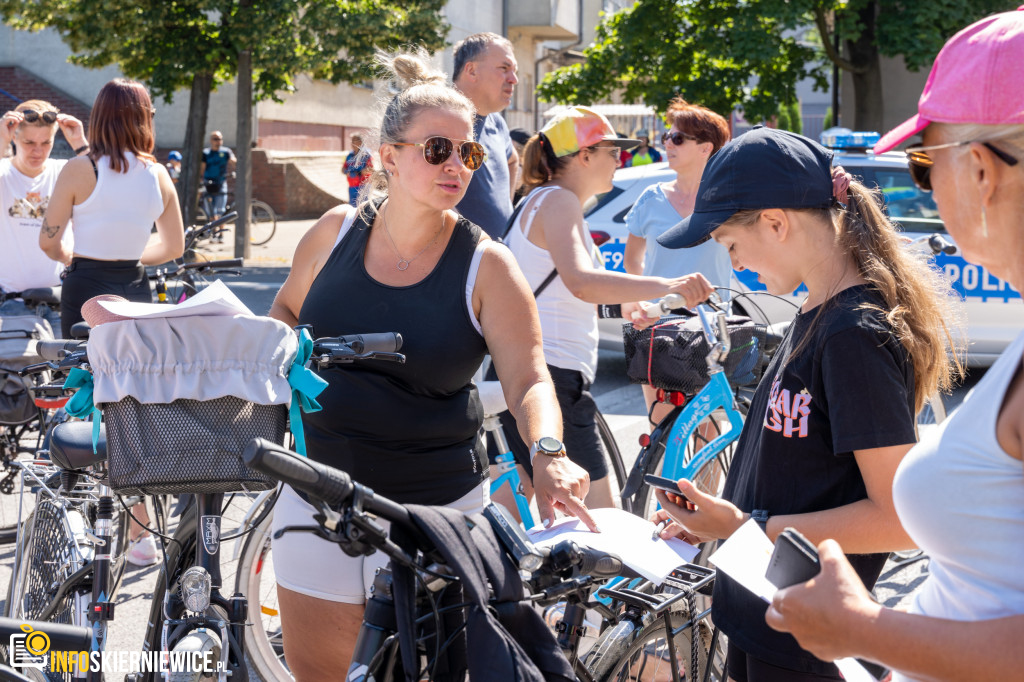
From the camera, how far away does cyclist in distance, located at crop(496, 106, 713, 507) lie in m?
3.90

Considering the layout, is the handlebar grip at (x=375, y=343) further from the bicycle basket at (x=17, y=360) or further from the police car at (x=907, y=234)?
the police car at (x=907, y=234)

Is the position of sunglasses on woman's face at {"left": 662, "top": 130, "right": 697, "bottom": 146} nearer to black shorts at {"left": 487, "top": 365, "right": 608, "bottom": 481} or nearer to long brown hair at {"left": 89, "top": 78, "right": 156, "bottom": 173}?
black shorts at {"left": 487, "top": 365, "right": 608, "bottom": 481}

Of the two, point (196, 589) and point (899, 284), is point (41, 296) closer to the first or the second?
point (196, 589)

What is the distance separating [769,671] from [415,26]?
635 inches

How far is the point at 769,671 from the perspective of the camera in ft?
6.82

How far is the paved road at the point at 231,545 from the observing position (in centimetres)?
423

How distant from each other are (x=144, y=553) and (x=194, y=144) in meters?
13.6

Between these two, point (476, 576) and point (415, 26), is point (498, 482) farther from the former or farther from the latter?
point (415, 26)

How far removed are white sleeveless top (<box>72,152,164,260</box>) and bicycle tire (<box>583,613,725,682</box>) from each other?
3457mm

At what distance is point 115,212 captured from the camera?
16.5 ft

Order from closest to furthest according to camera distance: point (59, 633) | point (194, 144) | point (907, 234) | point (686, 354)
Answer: point (59, 633) < point (686, 354) < point (907, 234) < point (194, 144)

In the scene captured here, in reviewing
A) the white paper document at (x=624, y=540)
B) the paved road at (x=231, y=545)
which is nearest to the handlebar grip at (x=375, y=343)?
the white paper document at (x=624, y=540)

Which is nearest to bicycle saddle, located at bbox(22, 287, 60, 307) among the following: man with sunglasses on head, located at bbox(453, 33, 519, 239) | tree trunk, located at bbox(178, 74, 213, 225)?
man with sunglasses on head, located at bbox(453, 33, 519, 239)

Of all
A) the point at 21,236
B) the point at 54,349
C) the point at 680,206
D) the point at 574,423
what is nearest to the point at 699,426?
the point at 574,423
